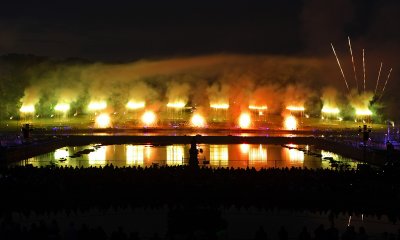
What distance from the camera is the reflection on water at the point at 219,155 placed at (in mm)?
42050

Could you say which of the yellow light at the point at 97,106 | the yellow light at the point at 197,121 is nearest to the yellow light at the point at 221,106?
the yellow light at the point at 197,121

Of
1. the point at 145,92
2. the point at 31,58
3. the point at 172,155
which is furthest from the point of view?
the point at 31,58

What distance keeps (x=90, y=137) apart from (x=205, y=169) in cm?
3036

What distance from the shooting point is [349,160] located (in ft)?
154

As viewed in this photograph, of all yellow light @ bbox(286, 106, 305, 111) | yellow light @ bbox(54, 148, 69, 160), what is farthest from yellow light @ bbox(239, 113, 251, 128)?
yellow light @ bbox(54, 148, 69, 160)

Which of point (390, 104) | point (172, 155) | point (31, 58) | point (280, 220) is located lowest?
point (280, 220)

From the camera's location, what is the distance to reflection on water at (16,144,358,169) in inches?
1668

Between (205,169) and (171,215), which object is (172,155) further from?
(171,215)

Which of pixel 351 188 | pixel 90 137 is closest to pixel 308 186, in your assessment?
pixel 351 188

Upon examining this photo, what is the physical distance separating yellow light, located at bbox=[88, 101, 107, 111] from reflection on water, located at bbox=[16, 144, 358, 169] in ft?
155

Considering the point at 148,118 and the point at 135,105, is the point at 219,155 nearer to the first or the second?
the point at 148,118

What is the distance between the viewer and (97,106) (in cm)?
10856

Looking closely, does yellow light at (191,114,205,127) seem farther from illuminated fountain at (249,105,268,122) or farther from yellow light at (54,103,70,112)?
yellow light at (54,103,70,112)

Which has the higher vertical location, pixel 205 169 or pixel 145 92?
pixel 145 92
